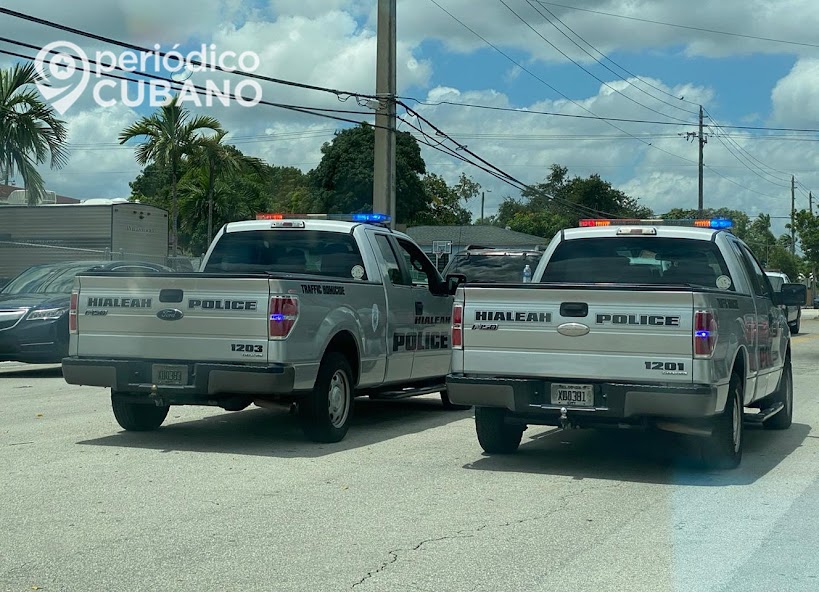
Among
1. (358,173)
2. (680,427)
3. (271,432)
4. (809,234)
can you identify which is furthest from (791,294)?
(809,234)

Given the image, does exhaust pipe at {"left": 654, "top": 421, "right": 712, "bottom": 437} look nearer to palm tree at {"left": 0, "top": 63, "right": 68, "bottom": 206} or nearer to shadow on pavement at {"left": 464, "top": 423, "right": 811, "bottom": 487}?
shadow on pavement at {"left": 464, "top": 423, "right": 811, "bottom": 487}

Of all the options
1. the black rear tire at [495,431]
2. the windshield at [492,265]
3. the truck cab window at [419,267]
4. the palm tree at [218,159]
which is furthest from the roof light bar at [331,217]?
the palm tree at [218,159]

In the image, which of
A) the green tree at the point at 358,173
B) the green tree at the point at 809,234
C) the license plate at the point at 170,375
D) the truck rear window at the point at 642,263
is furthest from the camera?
the green tree at the point at 809,234

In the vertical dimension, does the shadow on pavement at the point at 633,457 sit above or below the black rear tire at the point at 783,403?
below

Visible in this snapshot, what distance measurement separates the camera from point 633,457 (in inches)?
379

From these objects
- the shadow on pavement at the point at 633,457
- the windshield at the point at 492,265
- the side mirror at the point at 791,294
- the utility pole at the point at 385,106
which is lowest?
the shadow on pavement at the point at 633,457

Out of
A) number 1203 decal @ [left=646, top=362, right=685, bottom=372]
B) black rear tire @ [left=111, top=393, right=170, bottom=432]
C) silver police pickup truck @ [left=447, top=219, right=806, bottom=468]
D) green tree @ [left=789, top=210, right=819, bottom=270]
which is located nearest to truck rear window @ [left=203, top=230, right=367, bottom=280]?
black rear tire @ [left=111, top=393, right=170, bottom=432]

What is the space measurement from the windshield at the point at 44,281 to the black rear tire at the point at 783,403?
10.7 m

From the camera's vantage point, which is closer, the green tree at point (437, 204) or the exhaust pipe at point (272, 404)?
the exhaust pipe at point (272, 404)

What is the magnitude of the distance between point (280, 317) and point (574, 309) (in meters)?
2.44

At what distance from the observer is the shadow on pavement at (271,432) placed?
9.73m

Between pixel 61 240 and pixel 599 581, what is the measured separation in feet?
88.2

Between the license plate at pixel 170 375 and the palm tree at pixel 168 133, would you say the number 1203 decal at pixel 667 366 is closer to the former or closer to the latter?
the license plate at pixel 170 375

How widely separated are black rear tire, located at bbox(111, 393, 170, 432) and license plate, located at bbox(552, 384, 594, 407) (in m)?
3.78
